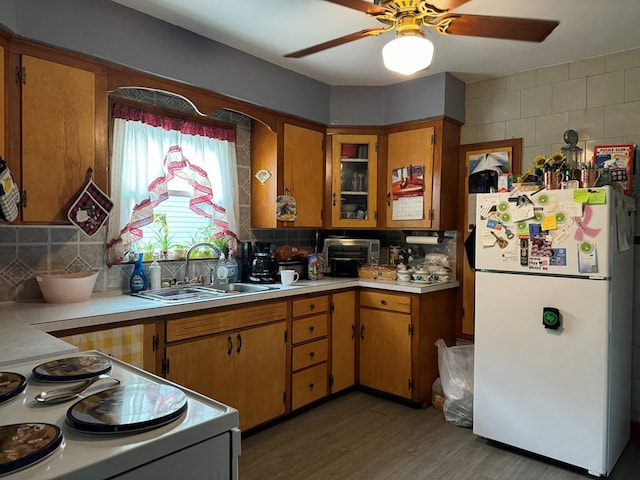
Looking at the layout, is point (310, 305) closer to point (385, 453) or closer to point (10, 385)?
point (385, 453)

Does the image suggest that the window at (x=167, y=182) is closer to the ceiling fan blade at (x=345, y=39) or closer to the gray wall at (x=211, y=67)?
the gray wall at (x=211, y=67)

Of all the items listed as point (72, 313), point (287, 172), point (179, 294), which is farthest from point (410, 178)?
point (72, 313)

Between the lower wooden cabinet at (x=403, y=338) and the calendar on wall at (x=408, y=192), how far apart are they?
65 centimetres

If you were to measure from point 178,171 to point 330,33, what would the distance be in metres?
1.33

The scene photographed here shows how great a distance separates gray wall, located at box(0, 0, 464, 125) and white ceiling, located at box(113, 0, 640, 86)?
3.1 inches

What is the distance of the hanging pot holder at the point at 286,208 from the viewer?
3.34 metres

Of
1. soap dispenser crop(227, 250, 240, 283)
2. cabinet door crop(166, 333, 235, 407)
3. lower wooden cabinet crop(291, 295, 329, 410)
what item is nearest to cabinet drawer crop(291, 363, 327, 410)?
lower wooden cabinet crop(291, 295, 329, 410)

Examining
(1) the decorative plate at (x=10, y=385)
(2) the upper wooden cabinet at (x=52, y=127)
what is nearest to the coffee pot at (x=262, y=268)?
(2) the upper wooden cabinet at (x=52, y=127)

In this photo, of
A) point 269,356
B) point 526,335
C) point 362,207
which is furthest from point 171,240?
point 526,335

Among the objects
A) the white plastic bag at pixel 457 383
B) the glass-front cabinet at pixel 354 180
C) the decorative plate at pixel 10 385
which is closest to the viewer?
the decorative plate at pixel 10 385

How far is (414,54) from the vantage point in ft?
6.01

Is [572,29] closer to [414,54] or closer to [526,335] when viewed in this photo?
[414,54]

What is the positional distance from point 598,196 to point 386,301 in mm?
1559

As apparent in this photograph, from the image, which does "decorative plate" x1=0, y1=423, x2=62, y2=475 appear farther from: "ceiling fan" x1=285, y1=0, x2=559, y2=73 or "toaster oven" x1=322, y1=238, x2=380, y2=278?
"toaster oven" x1=322, y1=238, x2=380, y2=278
